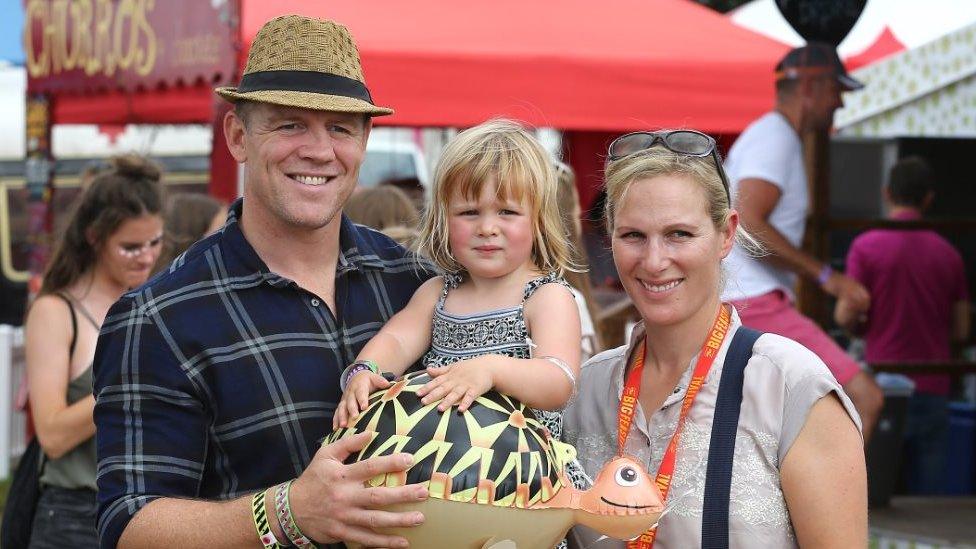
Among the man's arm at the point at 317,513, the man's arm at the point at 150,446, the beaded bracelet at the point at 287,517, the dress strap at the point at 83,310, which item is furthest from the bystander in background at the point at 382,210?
the beaded bracelet at the point at 287,517

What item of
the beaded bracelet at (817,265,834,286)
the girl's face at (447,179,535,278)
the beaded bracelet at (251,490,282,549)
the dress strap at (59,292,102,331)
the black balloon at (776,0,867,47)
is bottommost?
the beaded bracelet at (817,265,834,286)

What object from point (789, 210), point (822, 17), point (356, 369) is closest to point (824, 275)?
point (789, 210)

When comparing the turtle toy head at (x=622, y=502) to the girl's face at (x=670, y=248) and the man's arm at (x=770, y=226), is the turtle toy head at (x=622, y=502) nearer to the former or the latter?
the girl's face at (x=670, y=248)

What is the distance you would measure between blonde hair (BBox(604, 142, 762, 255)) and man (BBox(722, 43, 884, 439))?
9.12 feet

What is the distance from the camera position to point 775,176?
5.66m

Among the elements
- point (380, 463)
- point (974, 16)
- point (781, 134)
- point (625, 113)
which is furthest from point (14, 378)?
point (380, 463)

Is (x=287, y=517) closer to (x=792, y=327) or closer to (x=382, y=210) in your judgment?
(x=382, y=210)

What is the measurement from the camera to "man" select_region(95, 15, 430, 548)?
104 inches

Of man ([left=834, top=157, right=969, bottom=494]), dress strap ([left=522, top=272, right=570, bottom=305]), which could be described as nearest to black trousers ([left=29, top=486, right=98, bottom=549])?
dress strap ([left=522, top=272, right=570, bottom=305])

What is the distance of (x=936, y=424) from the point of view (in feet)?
23.9

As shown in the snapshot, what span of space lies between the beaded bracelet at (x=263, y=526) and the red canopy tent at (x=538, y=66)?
418 centimetres

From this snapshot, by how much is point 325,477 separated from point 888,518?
4642 mm

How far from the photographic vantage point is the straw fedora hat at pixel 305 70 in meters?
2.77

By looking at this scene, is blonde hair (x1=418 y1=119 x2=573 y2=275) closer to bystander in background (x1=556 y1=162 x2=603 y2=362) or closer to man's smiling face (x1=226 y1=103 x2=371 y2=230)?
man's smiling face (x1=226 y1=103 x2=371 y2=230)
